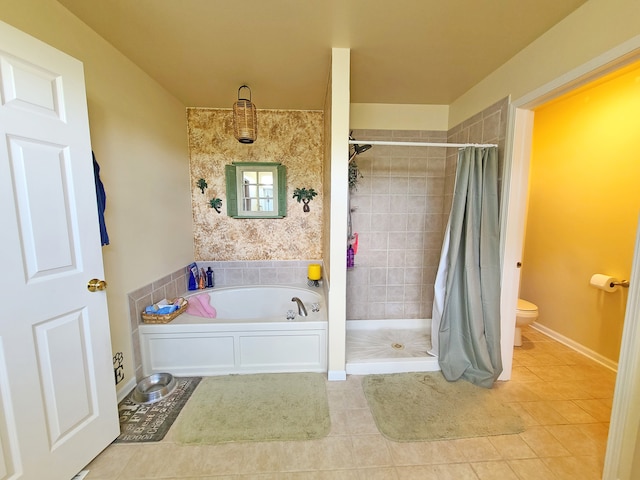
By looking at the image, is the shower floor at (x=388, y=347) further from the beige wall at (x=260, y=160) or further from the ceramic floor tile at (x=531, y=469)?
the beige wall at (x=260, y=160)

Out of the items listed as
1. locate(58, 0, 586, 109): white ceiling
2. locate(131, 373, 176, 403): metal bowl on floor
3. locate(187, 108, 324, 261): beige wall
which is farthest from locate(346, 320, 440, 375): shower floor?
locate(58, 0, 586, 109): white ceiling

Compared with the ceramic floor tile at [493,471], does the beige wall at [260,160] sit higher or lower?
higher

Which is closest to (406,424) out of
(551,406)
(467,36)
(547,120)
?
(551,406)

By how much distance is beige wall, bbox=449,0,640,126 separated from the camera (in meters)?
1.15

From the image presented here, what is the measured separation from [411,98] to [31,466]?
347cm

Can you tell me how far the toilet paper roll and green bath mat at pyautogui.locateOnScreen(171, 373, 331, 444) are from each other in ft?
8.08

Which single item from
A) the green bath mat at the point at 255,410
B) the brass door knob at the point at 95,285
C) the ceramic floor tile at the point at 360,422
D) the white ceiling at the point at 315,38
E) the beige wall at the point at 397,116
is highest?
the white ceiling at the point at 315,38

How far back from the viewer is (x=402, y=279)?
281cm

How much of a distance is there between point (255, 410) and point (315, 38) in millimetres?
2450

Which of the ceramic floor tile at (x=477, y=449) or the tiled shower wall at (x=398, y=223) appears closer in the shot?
the ceramic floor tile at (x=477, y=449)

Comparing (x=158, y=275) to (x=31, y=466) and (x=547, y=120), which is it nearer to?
(x=31, y=466)

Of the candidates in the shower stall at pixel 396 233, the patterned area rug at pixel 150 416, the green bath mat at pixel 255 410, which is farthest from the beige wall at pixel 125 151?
the shower stall at pixel 396 233

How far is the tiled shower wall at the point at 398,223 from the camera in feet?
8.75

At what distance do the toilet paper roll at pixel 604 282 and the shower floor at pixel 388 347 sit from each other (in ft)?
→ 4.78
